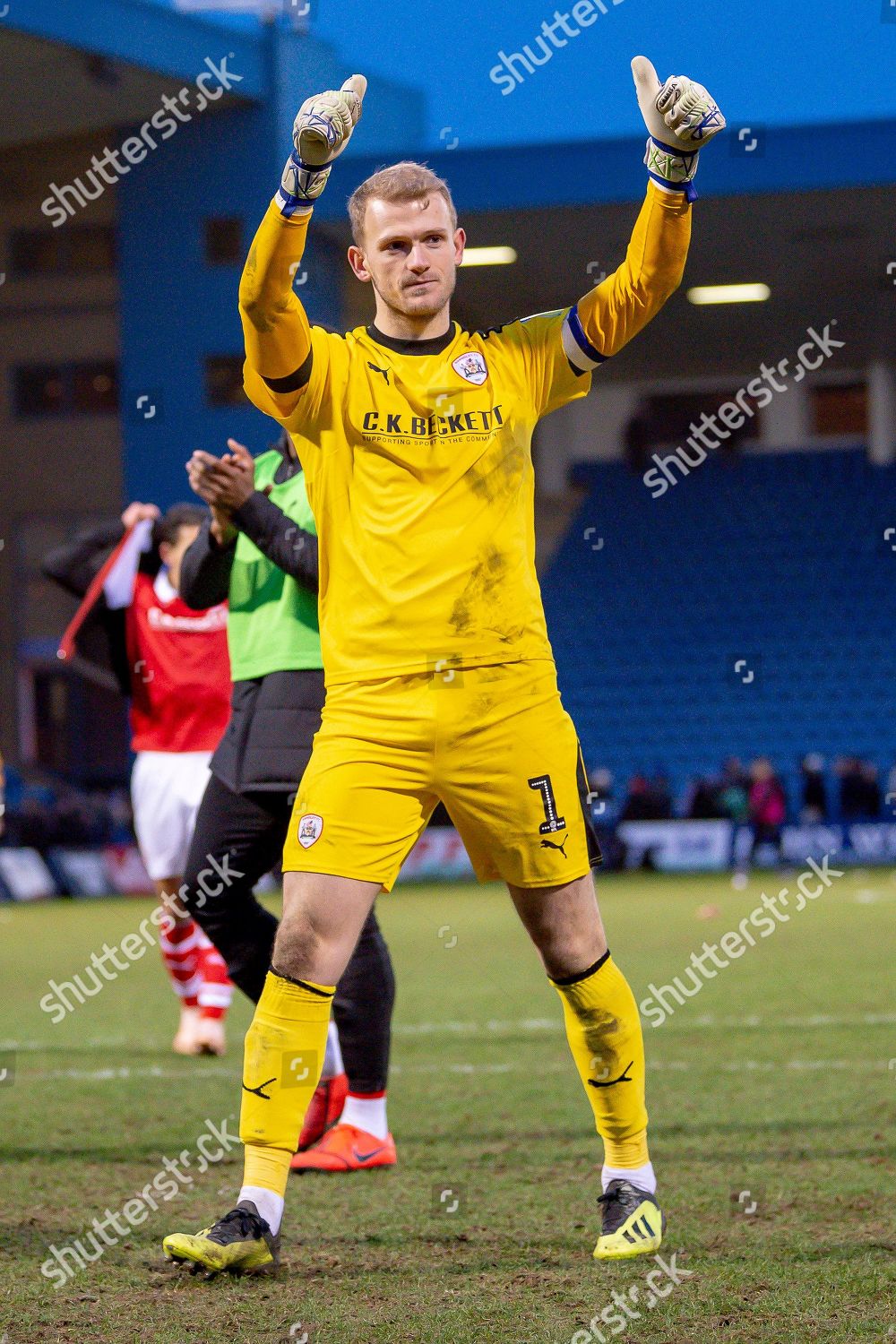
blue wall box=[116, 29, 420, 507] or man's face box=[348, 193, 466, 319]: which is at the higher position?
blue wall box=[116, 29, 420, 507]

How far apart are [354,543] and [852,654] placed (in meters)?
23.3

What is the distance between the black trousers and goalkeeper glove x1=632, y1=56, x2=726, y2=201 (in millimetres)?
2031

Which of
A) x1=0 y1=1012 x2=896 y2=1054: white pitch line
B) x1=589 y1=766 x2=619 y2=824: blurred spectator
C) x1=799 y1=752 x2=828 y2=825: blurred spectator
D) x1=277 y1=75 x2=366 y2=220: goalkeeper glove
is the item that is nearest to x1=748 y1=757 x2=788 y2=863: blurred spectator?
x1=799 y1=752 x2=828 y2=825: blurred spectator

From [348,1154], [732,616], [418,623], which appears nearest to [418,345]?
[418,623]

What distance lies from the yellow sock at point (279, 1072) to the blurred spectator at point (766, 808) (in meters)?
17.3

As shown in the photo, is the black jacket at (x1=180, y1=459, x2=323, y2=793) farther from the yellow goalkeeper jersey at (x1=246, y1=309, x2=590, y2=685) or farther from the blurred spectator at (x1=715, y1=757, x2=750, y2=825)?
the blurred spectator at (x1=715, y1=757, x2=750, y2=825)

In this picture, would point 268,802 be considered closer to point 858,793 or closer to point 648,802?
point 648,802

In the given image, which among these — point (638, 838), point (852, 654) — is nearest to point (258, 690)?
point (638, 838)

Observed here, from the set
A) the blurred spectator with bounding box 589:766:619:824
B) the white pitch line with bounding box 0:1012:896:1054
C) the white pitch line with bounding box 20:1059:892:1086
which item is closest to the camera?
the white pitch line with bounding box 20:1059:892:1086

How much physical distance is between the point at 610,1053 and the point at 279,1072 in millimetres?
757

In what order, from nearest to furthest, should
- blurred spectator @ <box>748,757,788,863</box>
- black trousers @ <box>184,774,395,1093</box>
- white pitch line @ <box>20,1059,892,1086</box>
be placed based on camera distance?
black trousers @ <box>184,774,395,1093</box> < white pitch line @ <box>20,1059,892,1086</box> < blurred spectator @ <box>748,757,788,863</box>

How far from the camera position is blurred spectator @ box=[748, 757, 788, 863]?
20.2m

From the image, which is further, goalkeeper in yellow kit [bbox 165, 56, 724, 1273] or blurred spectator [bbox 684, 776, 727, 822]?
blurred spectator [bbox 684, 776, 727, 822]

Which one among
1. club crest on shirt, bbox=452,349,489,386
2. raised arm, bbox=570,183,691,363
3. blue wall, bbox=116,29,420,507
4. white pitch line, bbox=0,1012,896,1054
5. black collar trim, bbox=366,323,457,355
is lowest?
white pitch line, bbox=0,1012,896,1054
